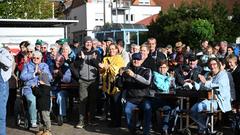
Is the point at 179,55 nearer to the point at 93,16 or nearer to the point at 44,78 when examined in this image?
the point at 44,78

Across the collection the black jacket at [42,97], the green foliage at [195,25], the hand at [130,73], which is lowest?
the black jacket at [42,97]

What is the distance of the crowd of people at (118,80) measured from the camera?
9227mm

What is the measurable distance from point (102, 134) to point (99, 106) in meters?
2.49

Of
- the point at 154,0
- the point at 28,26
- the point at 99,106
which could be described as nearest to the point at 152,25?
the point at 154,0

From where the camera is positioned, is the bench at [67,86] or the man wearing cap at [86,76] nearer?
the man wearing cap at [86,76]

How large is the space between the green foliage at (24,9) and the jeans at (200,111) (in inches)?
1181

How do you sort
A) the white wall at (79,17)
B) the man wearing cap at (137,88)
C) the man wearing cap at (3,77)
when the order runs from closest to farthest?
the man wearing cap at (3,77), the man wearing cap at (137,88), the white wall at (79,17)

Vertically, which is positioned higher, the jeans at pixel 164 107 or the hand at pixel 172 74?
the hand at pixel 172 74

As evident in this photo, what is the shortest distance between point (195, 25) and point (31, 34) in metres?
40.1

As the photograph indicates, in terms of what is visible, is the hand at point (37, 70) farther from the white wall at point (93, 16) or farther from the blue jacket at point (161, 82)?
the white wall at point (93, 16)

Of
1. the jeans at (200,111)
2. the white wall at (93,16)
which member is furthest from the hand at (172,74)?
the white wall at (93,16)

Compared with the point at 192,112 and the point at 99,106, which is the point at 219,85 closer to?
the point at 192,112

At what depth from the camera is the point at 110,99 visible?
1079 centimetres

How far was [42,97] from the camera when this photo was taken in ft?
31.6
